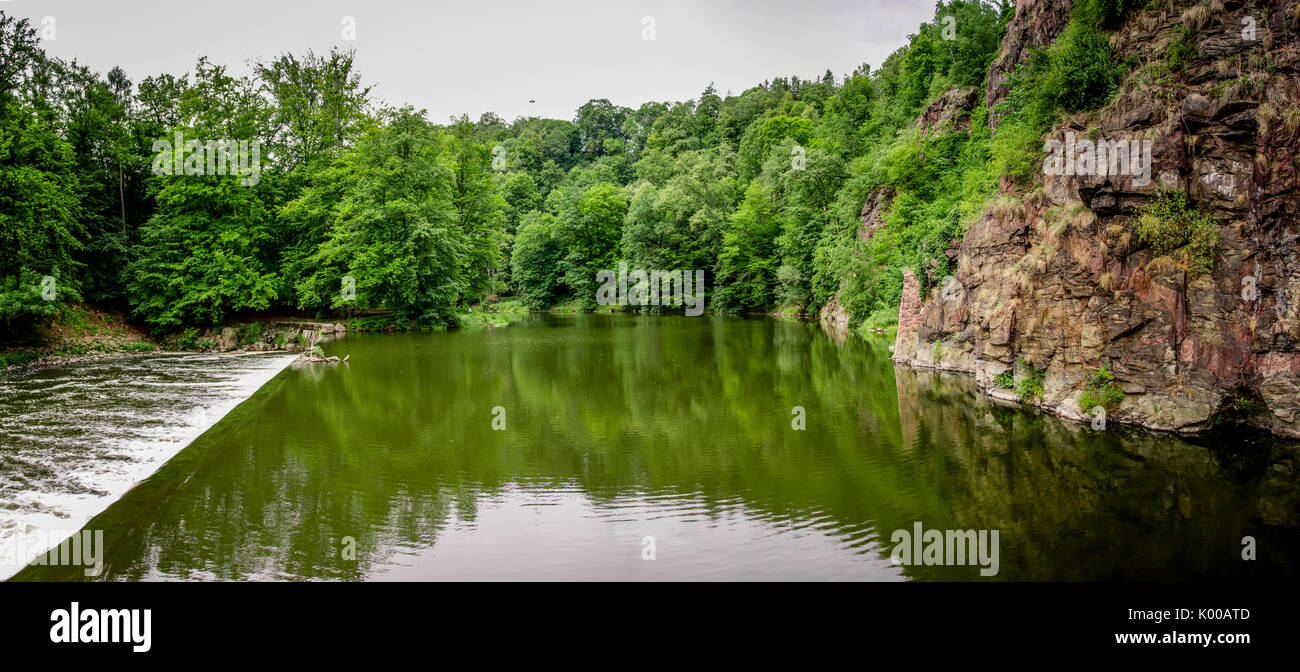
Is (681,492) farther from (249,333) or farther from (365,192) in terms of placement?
(365,192)

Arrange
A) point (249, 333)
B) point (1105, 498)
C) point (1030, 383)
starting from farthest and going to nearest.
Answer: point (249, 333) < point (1030, 383) < point (1105, 498)

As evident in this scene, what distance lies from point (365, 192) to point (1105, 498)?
35363mm

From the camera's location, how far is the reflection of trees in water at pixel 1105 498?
693cm

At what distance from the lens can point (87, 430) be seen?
40.4 feet

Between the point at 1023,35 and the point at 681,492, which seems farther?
the point at 1023,35

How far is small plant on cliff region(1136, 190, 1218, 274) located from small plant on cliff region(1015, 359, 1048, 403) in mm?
3476

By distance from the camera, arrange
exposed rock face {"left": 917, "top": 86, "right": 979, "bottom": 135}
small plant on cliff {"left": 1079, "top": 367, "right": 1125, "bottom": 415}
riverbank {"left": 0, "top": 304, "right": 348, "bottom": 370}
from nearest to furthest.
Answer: small plant on cliff {"left": 1079, "top": 367, "right": 1125, "bottom": 415}
riverbank {"left": 0, "top": 304, "right": 348, "bottom": 370}
exposed rock face {"left": 917, "top": 86, "right": 979, "bottom": 135}

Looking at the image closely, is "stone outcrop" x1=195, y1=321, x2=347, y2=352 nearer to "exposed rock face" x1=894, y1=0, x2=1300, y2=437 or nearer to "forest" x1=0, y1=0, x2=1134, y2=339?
"forest" x1=0, y1=0, x2=1134, y2=339

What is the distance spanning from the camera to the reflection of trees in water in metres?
6.93

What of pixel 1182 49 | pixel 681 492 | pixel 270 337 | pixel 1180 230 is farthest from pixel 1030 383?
pixel 270 337

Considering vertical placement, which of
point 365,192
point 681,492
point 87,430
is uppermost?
point 365,192

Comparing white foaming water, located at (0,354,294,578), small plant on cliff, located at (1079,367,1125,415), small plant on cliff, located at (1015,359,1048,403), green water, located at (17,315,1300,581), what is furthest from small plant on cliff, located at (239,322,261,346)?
small plant on cliff, located at (1079,367,1125,415)

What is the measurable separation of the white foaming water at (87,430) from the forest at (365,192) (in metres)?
6.09
